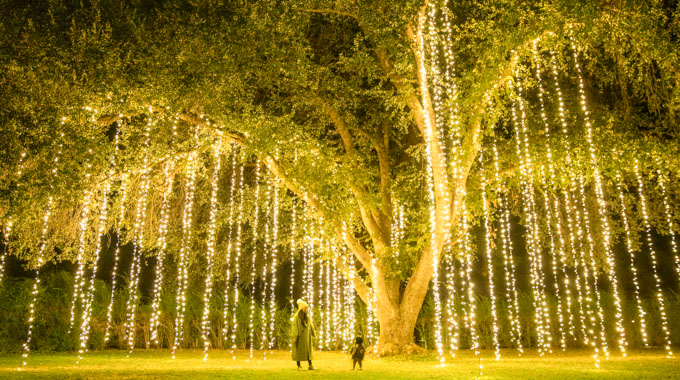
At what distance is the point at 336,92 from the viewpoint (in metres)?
11.8

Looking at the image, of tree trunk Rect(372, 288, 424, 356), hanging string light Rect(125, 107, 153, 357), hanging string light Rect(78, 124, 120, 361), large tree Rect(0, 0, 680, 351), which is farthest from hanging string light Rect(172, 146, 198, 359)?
tree trunk Rect(372, 288, 424, 356)

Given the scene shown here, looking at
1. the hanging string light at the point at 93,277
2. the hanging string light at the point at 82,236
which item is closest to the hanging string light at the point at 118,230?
the hanging string light at the point at 93,277

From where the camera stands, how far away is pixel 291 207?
13742 mm

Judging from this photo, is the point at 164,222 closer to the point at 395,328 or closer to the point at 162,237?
the point at 162,237

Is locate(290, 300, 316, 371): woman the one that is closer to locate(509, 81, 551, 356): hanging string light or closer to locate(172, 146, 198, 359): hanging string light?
locate(172, 146, 198, 359): hanging string light

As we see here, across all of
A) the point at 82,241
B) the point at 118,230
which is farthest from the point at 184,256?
the point at 82,241

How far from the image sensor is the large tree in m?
9.07

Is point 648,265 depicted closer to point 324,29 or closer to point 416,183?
point 416,183

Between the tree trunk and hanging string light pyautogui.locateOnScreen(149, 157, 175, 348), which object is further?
hanging string light pyautogui.locateOnScreen(149, 157, 175, 348)

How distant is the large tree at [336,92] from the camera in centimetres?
907

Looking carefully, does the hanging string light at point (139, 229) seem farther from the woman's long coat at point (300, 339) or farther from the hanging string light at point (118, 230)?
the woman's long coat at point (300, 339)

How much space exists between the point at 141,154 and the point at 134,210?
9.83 feet

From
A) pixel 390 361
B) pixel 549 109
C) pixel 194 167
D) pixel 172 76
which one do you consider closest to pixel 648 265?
pixel 549 109

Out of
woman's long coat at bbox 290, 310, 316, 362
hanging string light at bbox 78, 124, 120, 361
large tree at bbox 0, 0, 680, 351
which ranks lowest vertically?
woman's long coat at bbox 290, 310, 316, 362
